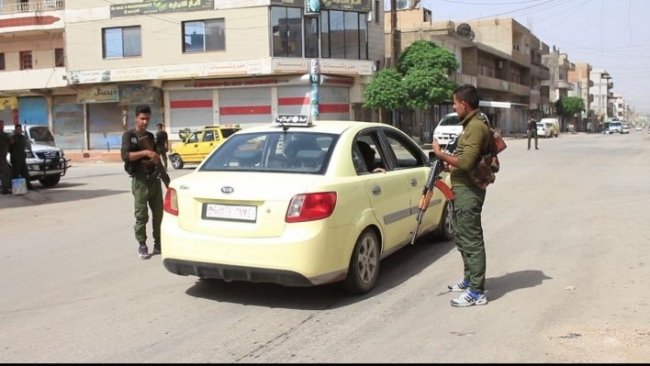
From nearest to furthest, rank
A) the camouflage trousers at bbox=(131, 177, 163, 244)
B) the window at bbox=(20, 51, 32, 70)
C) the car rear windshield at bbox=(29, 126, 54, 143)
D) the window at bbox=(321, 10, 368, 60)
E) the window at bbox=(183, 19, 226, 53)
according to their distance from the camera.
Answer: the camouflage trousers at bbox=(131, 177, 163, 244), the car rear windshield at bbox=(29, 126, 54, 143), the window at bbox=(183, 19, 226, 53), the window at bbox=(321, 10, 368, 60), the window at bbox=(20, 51, 32, 70)

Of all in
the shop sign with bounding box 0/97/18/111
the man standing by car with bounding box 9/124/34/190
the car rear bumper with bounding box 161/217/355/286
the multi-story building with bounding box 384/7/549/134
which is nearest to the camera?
the car rear bumper with bounding box 161/217/355/286

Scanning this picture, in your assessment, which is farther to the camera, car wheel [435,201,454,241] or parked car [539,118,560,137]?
parked car [539,118,560,137]

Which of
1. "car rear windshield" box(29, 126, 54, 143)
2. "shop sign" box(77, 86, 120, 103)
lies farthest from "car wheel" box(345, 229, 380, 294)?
"shop sign" box(77, 86, 120, 103)

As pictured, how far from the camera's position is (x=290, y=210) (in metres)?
5.12

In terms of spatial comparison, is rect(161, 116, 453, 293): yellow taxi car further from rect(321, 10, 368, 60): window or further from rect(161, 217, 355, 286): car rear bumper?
→ rect(321, 10, 368, 60): window

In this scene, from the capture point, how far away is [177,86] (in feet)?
123

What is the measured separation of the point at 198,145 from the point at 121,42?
1615 cm

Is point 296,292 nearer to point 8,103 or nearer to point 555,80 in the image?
A: point 8,103

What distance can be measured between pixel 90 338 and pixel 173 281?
1725 mm

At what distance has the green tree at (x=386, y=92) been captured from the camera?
35.2 metres

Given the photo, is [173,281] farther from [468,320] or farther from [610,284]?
[610,284]

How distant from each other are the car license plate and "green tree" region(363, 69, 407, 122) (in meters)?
30.4

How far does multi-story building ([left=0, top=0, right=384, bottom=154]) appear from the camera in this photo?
35.2 metres

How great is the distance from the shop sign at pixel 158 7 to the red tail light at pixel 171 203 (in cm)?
3203
